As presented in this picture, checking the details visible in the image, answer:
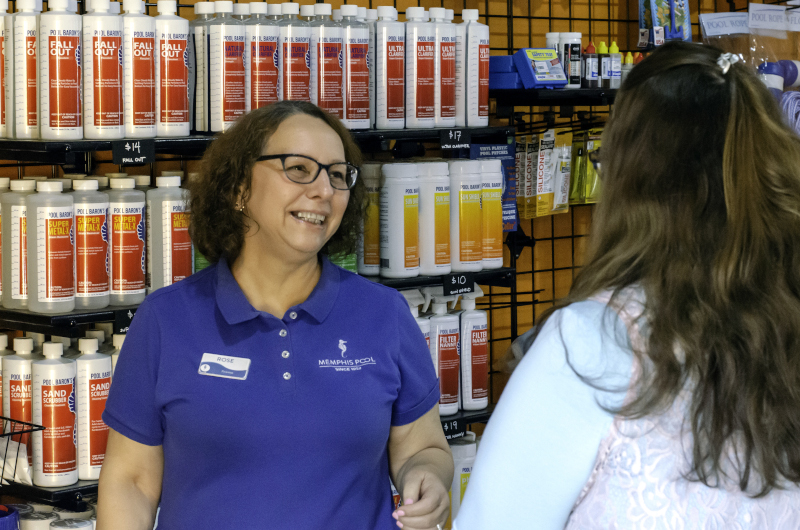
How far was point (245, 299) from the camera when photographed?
177 cm

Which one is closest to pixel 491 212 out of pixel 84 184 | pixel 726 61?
pixel 84 184

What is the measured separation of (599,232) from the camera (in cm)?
113

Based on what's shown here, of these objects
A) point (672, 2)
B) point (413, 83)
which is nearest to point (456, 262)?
point (413, 83)

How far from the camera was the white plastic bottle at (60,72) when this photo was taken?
2.30 m

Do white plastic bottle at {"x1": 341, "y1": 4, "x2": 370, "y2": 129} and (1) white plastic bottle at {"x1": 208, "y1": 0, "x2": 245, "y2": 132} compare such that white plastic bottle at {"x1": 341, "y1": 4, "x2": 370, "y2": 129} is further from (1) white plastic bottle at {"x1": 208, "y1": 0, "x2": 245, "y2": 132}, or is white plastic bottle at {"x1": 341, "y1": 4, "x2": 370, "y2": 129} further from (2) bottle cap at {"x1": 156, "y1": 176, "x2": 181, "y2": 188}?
(2) bottle cap at {"x1": 156, "y1": 176, "x2": 181, "y2": 188}

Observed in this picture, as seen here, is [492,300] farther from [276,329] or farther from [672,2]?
[276,329]

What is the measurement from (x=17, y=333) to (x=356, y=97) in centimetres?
142

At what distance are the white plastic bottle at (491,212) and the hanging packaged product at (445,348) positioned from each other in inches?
8.9

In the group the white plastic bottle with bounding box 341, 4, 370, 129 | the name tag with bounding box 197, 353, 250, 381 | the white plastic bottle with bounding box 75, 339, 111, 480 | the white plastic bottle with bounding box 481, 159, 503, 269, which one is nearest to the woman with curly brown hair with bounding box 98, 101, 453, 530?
the name tag with bounding box 197, 353, 250, 381

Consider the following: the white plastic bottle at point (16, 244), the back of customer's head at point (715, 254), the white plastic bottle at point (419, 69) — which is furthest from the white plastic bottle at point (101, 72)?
the back of customer's head at point (715, 254)

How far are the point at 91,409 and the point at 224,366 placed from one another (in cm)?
94

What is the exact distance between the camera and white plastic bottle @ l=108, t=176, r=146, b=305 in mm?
2439

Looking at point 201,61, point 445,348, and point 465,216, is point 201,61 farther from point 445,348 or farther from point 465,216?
point 445,348

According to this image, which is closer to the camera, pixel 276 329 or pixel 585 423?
pixel 585 423
